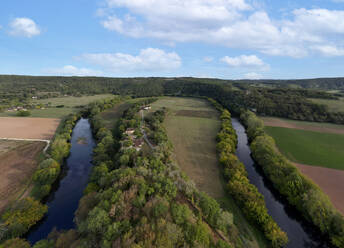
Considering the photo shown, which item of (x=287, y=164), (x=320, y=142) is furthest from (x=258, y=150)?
(x=320, y=142)

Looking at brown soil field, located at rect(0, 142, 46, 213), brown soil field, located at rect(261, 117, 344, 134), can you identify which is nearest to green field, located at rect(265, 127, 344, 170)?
brown soil field, located at rect(261, 117, 344, 134)

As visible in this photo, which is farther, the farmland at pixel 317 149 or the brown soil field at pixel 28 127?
the brown soil field at pixel 28 127

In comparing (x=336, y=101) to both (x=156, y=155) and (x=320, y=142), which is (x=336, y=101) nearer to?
(x=320, y=142)

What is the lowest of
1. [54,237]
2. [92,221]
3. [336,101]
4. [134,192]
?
[54,237]

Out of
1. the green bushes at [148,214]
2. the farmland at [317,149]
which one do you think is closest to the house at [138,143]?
the green bushes at [148,214]

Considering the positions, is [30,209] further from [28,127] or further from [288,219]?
[28,127]

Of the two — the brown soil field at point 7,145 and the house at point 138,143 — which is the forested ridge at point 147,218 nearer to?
the house at point 138,143
